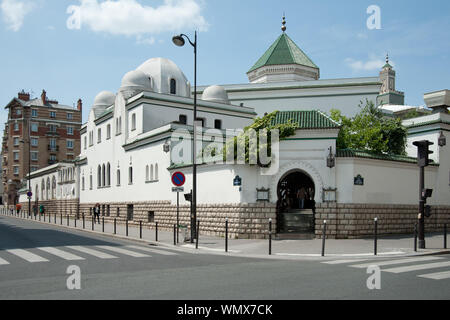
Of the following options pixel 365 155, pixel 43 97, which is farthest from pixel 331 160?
pixel 43 97

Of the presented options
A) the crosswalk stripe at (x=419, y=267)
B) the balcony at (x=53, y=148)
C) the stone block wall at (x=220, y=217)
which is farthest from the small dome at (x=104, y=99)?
the balcony at (x=53, y=148)

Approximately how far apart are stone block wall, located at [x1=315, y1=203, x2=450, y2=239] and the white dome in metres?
22.7

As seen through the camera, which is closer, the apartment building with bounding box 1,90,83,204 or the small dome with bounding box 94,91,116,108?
the small dome with bounding box 94,91,116,108

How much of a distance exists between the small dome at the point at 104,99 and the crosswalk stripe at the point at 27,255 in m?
30.0

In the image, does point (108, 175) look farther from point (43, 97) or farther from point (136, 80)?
point (43, 97)

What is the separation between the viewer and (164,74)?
126 ft

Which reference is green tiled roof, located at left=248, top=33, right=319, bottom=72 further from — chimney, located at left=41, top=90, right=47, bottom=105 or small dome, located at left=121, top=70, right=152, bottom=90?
chimney, located at left=41, top=90, right=47, bottom=105

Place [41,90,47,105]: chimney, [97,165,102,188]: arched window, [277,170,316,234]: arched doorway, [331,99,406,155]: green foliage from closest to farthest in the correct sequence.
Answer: [277,170,316,234]: arched doorway, [331,99,406,155]: green foliage, [97,165,102,188]: arched window, [41,90,47,105]: chimney

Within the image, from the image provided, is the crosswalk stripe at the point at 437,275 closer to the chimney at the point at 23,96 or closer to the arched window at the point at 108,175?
the arched window at the point at 108,175

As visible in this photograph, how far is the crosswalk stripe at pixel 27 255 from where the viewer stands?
485 inches

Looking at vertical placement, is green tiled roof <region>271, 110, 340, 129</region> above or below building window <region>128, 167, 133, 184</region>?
above

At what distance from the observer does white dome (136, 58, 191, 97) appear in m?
38.2

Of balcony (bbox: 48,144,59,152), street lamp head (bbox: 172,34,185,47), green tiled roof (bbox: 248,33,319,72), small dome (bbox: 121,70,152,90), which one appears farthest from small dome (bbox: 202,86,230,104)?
balcony (bbox: 48,144,59,152)
